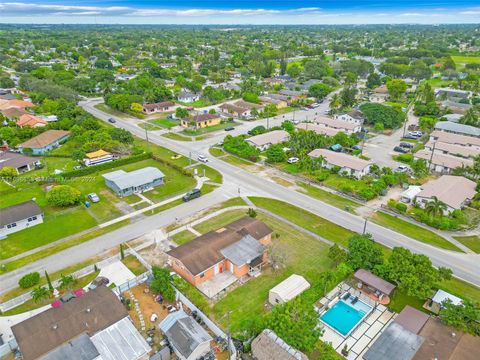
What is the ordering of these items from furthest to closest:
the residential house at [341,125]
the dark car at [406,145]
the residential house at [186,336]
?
the residential house at [341,125] → the dark car at [406,145] → the residential house at [186,336]

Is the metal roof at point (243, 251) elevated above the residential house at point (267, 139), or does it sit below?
above

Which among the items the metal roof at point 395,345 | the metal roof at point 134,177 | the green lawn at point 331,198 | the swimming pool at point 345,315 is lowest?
the green lawn at point 331,198

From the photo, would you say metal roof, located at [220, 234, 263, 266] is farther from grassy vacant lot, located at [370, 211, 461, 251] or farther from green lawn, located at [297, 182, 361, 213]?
grassy vacant lot, located at [370, 211, 461, 251]

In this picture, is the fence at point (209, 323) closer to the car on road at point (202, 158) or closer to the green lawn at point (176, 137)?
the car on road at point (202, 158)

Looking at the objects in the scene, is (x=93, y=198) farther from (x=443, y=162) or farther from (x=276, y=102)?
(x=276, y=102)

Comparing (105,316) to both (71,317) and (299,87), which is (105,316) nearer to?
(71,317)

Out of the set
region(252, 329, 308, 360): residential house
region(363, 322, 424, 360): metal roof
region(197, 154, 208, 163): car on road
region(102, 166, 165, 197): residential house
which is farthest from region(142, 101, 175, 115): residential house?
region(363, 322, 424, 360): metal roof

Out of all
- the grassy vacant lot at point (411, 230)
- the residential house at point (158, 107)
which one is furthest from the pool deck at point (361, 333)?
the residential house at point (158, 107)
